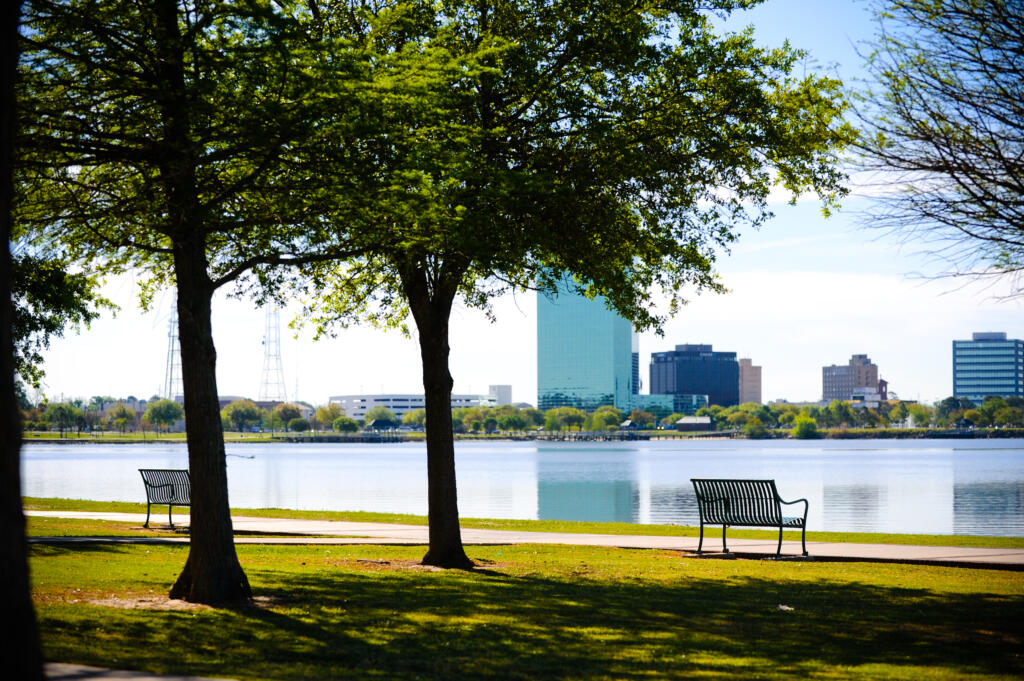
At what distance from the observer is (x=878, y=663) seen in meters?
8.87

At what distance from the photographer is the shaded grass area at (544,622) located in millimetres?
8477

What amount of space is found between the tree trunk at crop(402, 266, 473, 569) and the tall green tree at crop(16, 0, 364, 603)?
164 inches

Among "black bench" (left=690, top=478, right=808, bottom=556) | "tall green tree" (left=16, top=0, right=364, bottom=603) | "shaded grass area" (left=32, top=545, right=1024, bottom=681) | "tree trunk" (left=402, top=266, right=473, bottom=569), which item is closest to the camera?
"shaded grass area" (left=32, top=545, right=1024, bottom=681)

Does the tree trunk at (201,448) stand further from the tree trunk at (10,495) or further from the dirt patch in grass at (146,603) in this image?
the tree trunk at (10,495)

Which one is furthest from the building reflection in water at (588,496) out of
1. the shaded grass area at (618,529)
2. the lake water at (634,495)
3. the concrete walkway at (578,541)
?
the concrete walkway at (578,541)

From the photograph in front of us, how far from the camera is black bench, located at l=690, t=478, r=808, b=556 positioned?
17484 millimetres

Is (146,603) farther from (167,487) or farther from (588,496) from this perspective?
(588,496)

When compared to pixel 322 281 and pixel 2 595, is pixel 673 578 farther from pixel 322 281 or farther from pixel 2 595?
pixel 2 595

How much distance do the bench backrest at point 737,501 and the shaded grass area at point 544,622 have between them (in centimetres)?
162

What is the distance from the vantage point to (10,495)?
5.56 m

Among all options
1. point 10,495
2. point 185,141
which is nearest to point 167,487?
point 185,141

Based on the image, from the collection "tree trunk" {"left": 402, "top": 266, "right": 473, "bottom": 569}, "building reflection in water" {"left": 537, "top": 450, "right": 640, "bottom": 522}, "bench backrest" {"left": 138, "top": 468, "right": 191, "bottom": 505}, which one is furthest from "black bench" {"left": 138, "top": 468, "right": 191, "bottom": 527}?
"building reflection in water" {"left": 537, "top": 450, "right": 640, "bottom": 522}

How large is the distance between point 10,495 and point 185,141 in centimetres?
591

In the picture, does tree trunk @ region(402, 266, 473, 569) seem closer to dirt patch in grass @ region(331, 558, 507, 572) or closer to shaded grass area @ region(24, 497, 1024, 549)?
dirt patch in grass @ region(331, 558, 507, 572)
